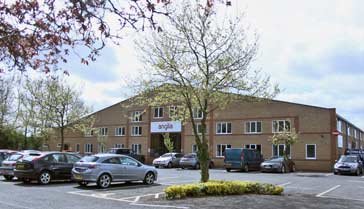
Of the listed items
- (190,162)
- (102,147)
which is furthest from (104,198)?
(102,147)

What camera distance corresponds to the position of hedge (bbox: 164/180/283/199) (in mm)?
13000

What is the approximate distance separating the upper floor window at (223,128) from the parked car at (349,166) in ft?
42.7

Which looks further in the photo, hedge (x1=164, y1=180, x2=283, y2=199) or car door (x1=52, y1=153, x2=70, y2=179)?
car door (x1=52, y1=153, x2=70, y2=179)

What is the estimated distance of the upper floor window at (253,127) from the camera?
39469 millimetres

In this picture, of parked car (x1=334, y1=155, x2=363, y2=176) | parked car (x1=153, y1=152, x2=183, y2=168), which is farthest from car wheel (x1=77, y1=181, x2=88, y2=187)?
parked car (x1=153, y1=152, x2=183, y2=168)

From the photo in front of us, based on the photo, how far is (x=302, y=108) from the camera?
37.0m

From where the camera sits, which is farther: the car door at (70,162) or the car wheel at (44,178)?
the car door at (70,162)

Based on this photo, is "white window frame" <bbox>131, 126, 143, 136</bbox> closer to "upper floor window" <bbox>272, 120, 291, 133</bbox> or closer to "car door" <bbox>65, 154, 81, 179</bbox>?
"upper floor window" <bbox>272, 120, 291, 133</bbox>

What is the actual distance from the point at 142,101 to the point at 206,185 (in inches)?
176

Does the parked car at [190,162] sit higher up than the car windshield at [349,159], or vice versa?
the car windshield at [349,159]

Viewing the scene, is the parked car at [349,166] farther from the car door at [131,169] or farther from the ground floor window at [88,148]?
the ground floor window at [88,148]

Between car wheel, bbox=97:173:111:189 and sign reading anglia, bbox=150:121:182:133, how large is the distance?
2926 cm

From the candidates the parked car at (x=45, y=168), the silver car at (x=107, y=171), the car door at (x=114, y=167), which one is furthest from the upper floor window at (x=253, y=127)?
the car door at (x=114, y=167)

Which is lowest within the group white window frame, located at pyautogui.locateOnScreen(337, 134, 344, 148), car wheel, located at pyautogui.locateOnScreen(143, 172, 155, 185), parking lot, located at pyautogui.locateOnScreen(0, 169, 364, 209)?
parking lot, located at pyautogui.locateOnScreen(0, 169, 364, 209)
